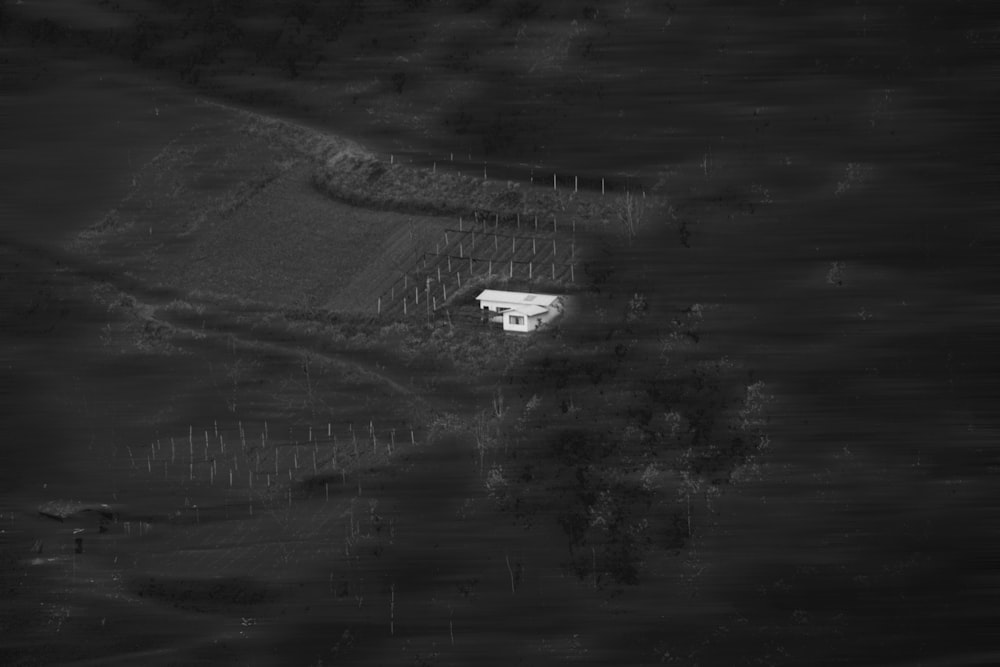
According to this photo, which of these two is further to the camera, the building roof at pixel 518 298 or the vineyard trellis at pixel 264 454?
the building roof at pixel 518 298

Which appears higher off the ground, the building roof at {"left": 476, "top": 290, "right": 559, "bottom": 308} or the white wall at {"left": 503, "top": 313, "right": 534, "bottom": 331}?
the building roof at {"left": 476, "top": 290, "right": 559, "bottom": 308}

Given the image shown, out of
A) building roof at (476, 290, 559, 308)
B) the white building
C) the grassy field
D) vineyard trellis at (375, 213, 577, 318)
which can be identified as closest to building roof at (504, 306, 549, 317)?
the white building

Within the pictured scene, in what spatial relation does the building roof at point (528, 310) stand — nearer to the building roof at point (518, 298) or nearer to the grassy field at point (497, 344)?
the building roof at point (518, 298)

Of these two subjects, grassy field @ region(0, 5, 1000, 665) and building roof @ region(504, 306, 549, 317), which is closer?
grassy field @ region(0, 5, 1000, 665)

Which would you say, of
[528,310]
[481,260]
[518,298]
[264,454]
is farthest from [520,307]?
[264,454]

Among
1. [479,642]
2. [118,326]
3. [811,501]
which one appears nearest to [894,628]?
[811,501]

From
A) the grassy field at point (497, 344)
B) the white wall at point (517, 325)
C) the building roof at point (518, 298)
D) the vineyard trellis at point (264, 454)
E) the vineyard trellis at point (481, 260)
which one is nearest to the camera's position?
the grassy field at point (497, 344)

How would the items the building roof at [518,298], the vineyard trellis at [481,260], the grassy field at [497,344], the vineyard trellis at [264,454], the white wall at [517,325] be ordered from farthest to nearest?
1. the vineyard trellis at [481,260]
2. the building roof at [518,298]
3. the white wall at [517,325]
4. the vineyard trellis at [264,454]
5. the grassy field at [497,344]

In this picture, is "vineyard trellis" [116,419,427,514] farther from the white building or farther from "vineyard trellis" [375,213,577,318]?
"vineyard trellis" [375,213,577,318]

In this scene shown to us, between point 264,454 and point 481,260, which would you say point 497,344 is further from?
point 264,454

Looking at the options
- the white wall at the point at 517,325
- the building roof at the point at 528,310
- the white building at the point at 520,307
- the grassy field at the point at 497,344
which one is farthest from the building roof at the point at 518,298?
the grassy field at the point at 497,344
